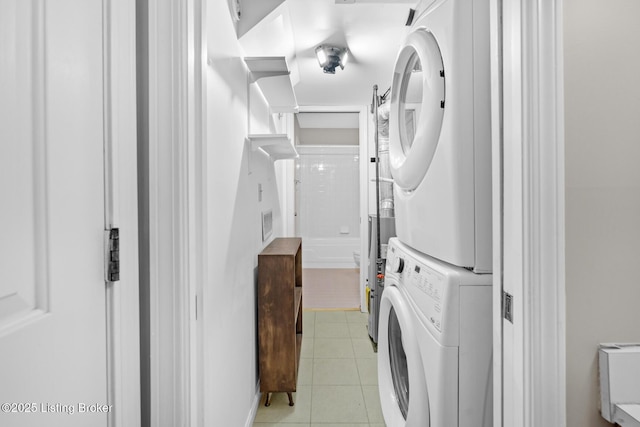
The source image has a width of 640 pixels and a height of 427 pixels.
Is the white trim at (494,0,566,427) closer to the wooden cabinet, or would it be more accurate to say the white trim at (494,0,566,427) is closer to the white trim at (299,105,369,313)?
the wooden cabinet

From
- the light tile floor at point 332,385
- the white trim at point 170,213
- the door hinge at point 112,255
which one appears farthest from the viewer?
Answer: the light tile floor at point 332,385

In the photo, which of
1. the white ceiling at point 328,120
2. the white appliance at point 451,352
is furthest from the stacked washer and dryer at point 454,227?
the white ceiling at point 328,120

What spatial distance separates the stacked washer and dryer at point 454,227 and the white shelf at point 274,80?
80 cm

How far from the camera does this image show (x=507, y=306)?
79cm

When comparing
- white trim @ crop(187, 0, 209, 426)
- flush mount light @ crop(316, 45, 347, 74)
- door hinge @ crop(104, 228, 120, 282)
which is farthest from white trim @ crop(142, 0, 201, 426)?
flush mount light @ crop(316, 45, 347, 74)

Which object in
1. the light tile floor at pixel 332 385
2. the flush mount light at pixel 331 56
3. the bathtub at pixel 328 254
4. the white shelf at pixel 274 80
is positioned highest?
the flush mount light at pixel 331 56

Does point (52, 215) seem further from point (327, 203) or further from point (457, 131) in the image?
point (327, 203)

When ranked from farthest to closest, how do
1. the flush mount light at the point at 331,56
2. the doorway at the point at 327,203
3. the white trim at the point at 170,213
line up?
the doorway at the point at 327,203, the flush mount light at the point at 331,56, the white trim at the point at 170,213

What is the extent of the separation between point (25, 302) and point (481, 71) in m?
1.16

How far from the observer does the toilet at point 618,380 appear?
Result: 27.6 inches

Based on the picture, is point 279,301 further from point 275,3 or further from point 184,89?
point 275,3

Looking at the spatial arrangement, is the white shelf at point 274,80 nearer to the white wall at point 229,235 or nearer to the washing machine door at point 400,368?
the white wall at point 229,235

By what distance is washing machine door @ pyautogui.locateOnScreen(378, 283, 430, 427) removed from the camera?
3.36ft

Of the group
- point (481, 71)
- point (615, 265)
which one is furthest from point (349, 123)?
point (615, 265)
